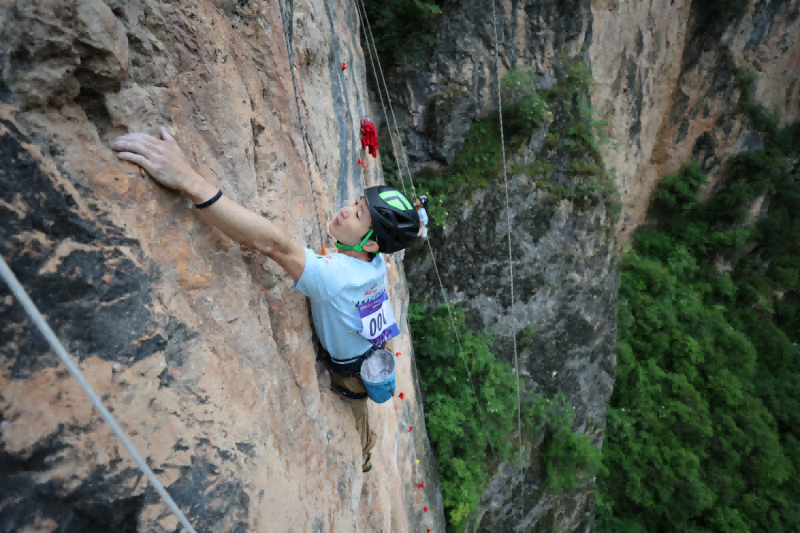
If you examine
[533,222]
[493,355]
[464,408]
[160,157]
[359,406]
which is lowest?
[464,408]

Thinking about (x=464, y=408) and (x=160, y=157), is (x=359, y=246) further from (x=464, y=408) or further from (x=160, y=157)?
(x=464, y=408)

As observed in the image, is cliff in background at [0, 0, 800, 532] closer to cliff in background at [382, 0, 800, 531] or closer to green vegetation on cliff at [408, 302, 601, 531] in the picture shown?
green vegetation on cliff at [408, 302, 601, 531]

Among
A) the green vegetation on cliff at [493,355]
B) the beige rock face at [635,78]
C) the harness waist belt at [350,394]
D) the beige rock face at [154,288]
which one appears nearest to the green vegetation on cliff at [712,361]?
the beige rock face at [635,78]

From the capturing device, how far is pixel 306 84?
8.63 feet

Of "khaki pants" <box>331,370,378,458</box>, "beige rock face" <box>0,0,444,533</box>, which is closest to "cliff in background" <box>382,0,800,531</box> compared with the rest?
"khaki pants" <box>331,370,378,458</box>

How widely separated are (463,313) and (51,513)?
591 cm

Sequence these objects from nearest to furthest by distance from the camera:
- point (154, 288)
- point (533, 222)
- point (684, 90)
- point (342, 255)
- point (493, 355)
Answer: point (154, 288) → point (342, 255) → point (493, 355) → point (533, 222) → point (684, 90)

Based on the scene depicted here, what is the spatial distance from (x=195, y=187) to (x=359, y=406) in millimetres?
1632

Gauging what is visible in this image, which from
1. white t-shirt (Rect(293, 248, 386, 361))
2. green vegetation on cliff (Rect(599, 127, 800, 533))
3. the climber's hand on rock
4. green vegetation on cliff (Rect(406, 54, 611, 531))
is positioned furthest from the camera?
green vegetation on cliff (Rect(599, 127, 800, 533))

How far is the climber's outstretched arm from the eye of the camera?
1233 millimetres

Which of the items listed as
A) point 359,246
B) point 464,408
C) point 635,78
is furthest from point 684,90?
point 359,246

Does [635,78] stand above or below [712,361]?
above

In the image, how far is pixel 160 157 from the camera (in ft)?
4.14

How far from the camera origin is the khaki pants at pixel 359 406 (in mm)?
2232
